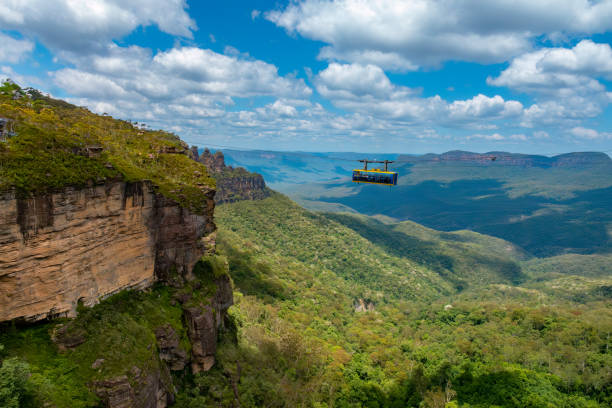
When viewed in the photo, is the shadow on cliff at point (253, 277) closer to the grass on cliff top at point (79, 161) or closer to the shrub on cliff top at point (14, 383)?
the grass on cliff top at point (79, 161)

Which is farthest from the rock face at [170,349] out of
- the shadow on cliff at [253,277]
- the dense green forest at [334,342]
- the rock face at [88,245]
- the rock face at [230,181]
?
the rock face at [230,181]

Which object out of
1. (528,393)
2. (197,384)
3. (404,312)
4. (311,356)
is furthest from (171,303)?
(404,312)

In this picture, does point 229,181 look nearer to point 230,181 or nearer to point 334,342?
point 230,181

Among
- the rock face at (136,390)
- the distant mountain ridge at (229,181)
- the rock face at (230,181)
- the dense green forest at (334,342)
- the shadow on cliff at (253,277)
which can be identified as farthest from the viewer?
the rock face at (230,181)

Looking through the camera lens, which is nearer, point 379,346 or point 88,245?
point 88,245

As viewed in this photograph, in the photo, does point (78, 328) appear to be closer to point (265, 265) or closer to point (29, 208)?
point (29, 208)

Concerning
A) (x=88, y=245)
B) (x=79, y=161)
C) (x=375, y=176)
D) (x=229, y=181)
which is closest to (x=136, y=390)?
(x=88, y=245)
